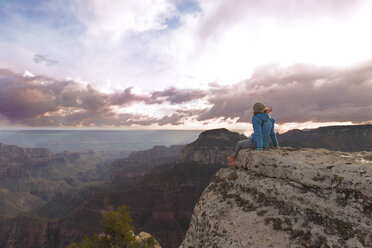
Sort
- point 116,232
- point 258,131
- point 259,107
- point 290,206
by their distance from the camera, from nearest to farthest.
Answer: point 290,206 → point 258,131 → point 259,107 → point 116,232

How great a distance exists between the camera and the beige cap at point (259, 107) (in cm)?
915

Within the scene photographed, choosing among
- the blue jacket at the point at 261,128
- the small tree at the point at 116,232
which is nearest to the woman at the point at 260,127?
the blue jacket at the point at 261,128

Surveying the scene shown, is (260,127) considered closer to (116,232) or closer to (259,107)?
(259,107)

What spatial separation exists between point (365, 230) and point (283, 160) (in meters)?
3.05

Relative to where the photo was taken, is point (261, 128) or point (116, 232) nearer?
point (261, 128)

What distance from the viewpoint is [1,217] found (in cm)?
15962

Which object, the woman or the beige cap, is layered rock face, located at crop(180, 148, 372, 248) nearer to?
the woman

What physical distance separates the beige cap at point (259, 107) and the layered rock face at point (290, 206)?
2059 mm

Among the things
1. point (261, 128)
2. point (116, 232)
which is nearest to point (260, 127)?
point (261, 128)

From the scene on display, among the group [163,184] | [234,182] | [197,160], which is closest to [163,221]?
[163,184]

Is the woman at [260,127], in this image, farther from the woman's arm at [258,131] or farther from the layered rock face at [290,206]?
the layered rock face at [290,206]

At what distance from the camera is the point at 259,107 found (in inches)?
361

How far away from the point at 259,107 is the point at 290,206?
481cm

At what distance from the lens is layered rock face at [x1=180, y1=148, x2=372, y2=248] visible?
4.72m
